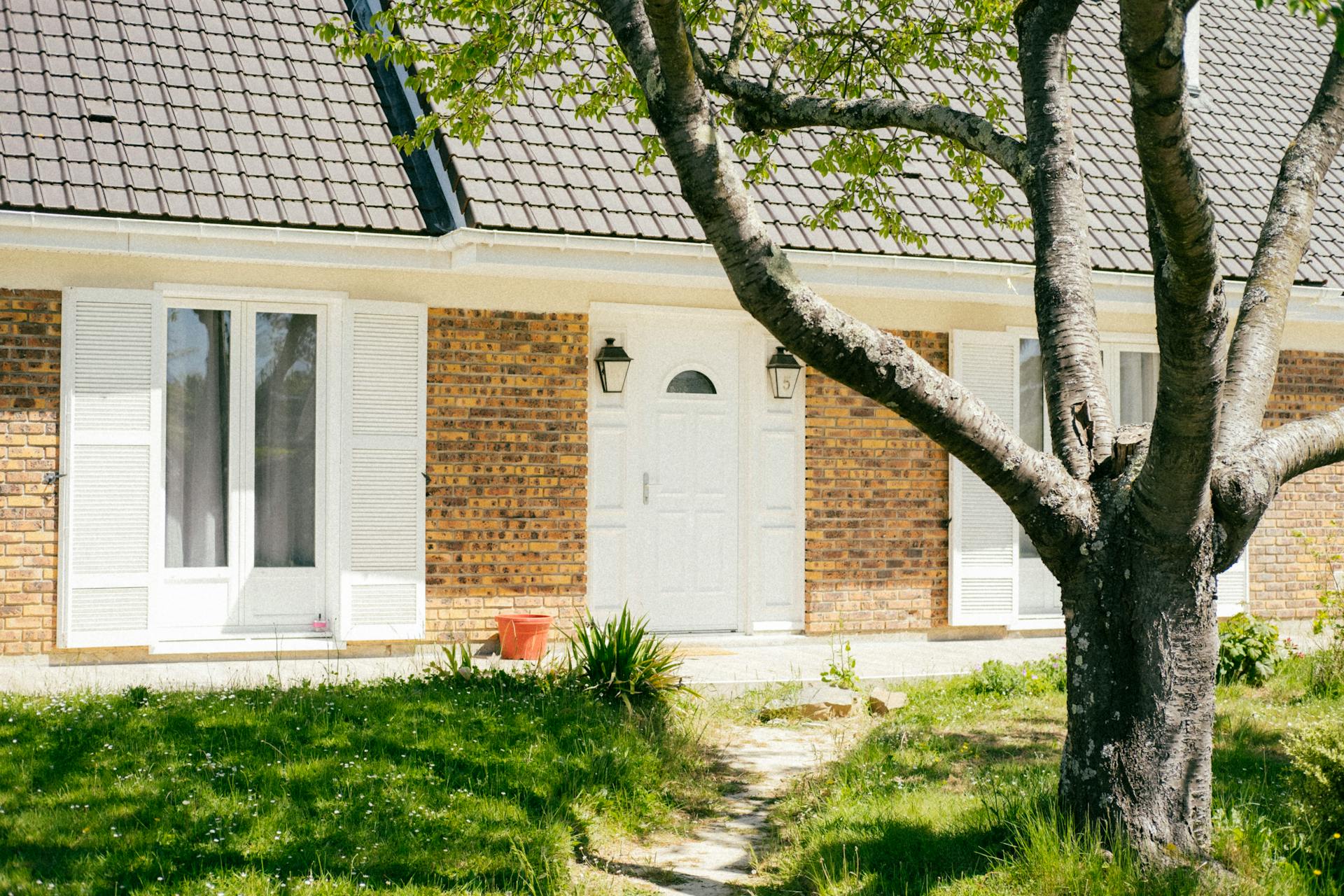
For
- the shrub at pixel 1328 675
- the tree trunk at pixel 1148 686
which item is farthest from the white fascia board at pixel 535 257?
the tree trunk at pixel 1148 686

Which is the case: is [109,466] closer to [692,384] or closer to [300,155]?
[300,155]

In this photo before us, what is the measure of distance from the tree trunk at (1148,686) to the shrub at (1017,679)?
11.7 feet

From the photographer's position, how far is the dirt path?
5105mm

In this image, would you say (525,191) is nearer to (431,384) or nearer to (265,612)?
(431,384)

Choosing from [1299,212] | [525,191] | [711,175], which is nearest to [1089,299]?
[1299,212]

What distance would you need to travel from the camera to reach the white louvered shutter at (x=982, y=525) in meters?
10.8

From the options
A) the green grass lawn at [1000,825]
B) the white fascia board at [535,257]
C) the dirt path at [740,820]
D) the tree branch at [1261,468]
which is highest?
the white fascia board at [535,257]

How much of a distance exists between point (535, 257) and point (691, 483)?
2.34m

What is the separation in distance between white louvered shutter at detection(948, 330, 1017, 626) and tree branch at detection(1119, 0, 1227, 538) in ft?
20.9

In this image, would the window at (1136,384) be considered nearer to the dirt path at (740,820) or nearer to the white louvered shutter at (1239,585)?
the white louvered shutter at (1239,585)

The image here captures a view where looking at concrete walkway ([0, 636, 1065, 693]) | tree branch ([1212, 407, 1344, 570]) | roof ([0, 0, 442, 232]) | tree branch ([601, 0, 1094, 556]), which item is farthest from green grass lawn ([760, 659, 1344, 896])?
roof ([0, 0, 442, 232])

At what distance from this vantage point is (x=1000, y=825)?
4855 mm

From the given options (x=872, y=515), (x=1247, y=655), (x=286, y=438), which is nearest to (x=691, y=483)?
(x=872, y=515)

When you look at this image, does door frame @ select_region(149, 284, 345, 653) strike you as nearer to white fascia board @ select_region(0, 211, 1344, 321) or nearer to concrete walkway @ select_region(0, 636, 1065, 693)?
concrete walkway @ select_region(0, 636, 1065, 693)
